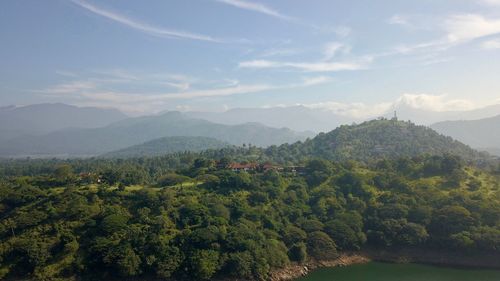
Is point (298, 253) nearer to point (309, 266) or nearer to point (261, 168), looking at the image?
point (309, 266)

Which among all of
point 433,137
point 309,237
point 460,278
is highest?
point 433,137

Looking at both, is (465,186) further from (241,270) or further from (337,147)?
(337,147)

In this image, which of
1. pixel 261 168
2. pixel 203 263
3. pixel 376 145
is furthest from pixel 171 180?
pixel 376 145

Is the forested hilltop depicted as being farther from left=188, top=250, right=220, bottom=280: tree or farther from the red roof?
the red roof

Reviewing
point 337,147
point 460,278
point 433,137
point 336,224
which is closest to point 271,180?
point 336,224

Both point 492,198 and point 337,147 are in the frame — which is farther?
point 337,147

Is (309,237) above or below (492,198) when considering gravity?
below

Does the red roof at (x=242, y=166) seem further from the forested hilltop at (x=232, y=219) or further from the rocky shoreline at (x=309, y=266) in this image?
the rocky shoreline at (x=309, y=266)
